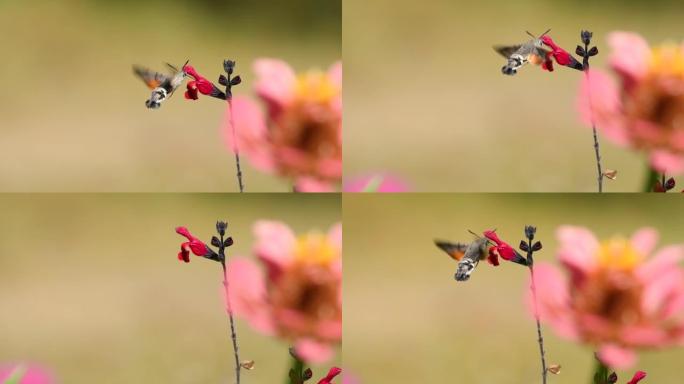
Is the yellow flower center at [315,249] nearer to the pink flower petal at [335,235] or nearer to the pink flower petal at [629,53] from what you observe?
the pink flower petal at [335,235]

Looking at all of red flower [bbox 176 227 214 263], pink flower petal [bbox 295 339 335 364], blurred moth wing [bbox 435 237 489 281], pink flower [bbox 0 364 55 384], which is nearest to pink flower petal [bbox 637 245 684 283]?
blurred moth wing [bbox 435 237 489 281]

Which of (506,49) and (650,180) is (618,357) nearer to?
(650,180)

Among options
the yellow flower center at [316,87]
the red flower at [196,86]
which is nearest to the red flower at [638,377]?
the yellow flower center at [316,87]

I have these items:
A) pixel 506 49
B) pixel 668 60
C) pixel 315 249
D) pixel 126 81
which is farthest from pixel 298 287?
pixel 668 60

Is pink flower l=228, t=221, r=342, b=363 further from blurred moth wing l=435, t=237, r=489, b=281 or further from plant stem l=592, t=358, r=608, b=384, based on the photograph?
plant stem l=592, t=358, r=608, b=384

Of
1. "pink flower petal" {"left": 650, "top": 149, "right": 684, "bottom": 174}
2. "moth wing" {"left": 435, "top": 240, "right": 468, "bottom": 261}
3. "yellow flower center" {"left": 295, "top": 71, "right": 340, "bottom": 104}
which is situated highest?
"yellow flower center" {"left": 295, "top": 71, "right": 340, "bottom": 104}
